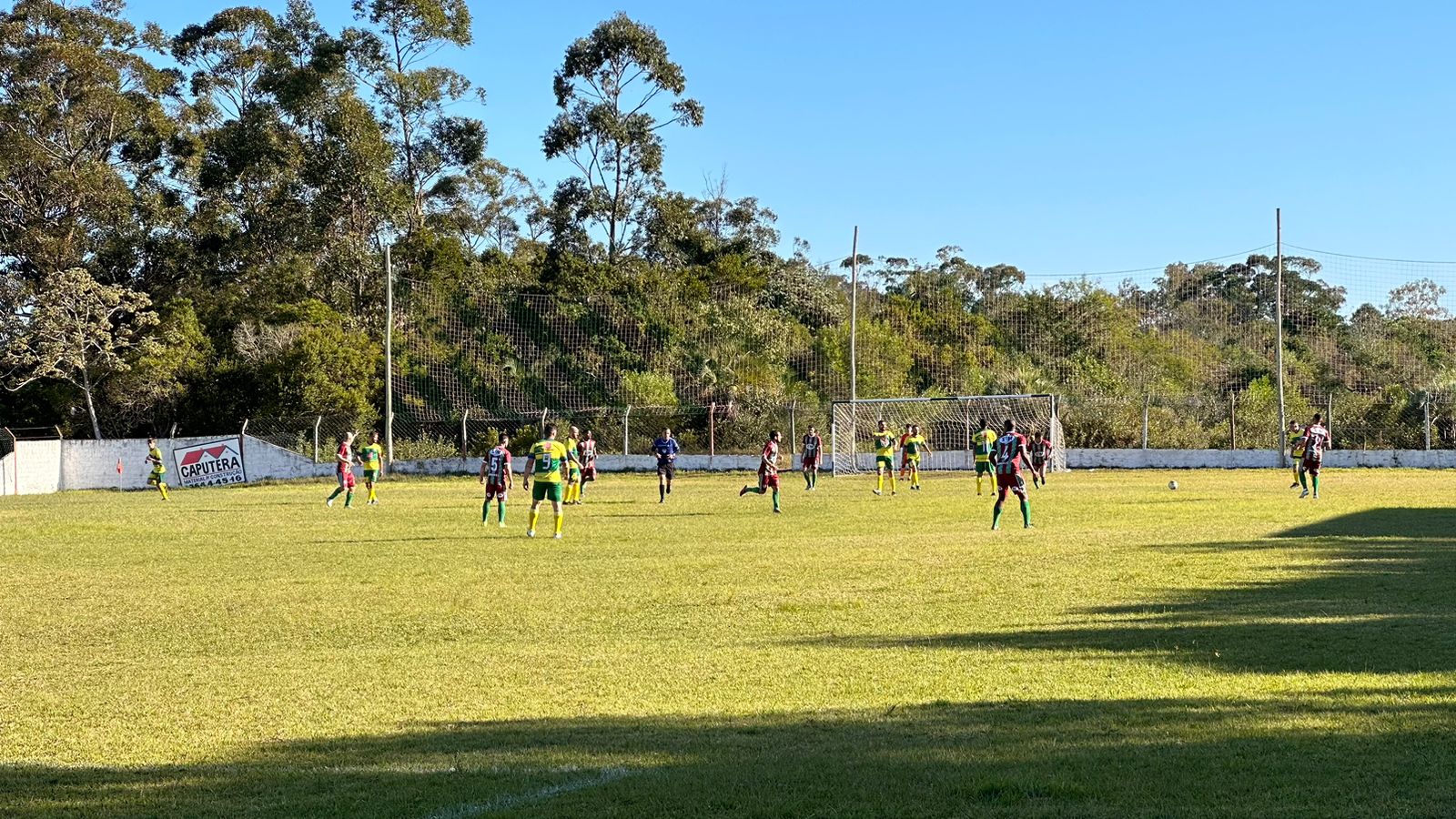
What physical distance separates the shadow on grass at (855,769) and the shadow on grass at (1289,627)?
1.52 metres

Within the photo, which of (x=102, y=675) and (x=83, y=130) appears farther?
(x=83, y=130)

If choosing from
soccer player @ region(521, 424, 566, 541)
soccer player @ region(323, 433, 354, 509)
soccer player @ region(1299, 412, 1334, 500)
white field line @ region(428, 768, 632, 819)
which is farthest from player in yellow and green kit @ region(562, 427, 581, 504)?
white field line @ region(428, 768, 632, 819)

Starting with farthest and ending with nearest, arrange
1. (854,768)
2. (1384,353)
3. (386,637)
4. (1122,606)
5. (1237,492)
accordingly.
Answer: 1. (1384,353)
2. (1237,492)
3. (1122,606)
4. (386,637)
5. (854,768)

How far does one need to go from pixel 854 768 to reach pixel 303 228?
187ft

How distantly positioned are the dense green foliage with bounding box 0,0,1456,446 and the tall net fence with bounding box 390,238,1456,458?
130 mm

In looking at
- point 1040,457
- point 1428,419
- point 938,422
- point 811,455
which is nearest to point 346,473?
point 811,455

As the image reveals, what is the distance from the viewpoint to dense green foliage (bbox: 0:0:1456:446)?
53.6m

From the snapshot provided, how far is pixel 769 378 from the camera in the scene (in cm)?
5719

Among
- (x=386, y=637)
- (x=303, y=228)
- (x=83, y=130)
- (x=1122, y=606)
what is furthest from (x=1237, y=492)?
(x=83, y=130)

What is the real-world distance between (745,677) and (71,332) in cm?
5009

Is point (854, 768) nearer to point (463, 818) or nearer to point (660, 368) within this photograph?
point (463, 818)

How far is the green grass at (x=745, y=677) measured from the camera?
6526 millimetres

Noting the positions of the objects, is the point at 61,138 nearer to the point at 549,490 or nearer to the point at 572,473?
the point at 572,473

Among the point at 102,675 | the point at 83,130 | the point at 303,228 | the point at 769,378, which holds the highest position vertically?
the point at 83,130
